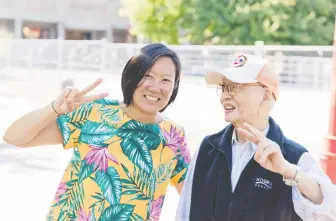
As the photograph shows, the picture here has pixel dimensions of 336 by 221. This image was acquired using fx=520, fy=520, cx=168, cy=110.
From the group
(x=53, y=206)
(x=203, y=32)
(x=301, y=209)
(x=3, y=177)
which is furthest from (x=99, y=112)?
(x=203, y=32)

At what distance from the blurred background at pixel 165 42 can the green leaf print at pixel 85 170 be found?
83 centimetres

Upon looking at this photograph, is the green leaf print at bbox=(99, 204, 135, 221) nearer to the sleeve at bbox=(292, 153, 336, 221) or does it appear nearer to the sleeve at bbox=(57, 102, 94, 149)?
the sleeve at bbox=(57, 102, 94, 149)

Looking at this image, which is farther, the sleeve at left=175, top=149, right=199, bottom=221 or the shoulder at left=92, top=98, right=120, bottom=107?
the shoulder at left=92, top=98, right=120, bottom=107

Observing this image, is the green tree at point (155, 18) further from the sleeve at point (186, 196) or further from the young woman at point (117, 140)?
the sleeve at point (186, 196)

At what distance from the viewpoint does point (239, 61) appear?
2.00 m

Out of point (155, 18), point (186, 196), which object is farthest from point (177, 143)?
point (155, 18)

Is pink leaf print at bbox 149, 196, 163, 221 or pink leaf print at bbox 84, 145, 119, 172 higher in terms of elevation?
pink leaf print at bbox 84, 145, 119, 172

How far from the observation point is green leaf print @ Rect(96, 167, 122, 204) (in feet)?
6.95

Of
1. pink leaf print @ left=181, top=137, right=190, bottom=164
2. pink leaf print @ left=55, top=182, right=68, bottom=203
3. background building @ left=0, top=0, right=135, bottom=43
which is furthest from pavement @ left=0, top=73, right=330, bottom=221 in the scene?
background building @ left=0, top=0, right=135, bottom=43

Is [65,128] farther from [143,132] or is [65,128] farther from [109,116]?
[143,132]

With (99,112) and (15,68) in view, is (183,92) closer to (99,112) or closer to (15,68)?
(15,68)

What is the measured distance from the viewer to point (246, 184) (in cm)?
189

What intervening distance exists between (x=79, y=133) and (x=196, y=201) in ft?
1.96

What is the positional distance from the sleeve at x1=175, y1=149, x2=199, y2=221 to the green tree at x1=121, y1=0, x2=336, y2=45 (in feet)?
60.7
